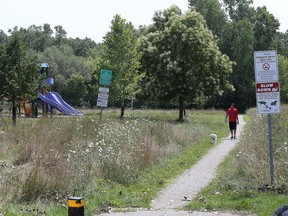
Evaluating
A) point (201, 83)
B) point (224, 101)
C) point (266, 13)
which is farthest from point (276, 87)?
point (266, 13)

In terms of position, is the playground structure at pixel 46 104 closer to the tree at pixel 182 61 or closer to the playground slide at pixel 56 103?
the playground slide at pixel 56 103

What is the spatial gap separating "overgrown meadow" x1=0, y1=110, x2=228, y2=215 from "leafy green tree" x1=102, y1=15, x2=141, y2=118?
1948cm

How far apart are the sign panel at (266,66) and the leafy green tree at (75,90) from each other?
6481 centimetres

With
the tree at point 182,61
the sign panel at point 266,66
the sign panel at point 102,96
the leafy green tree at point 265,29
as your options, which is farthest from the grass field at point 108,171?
the leafy green tree at point 265,29

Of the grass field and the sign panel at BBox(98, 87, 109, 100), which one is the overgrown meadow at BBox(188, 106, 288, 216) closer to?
the grass field

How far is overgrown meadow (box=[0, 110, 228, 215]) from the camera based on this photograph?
29.4ft

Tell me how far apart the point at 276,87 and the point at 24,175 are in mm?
5489

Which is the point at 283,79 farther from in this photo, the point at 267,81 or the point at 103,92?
the point at 267,81

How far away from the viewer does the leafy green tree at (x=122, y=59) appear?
37.0 meters

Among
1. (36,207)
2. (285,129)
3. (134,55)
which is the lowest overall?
(36,207)

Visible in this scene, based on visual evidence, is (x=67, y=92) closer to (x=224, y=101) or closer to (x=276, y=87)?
(x=224, y=101)

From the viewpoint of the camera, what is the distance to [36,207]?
8.32 m

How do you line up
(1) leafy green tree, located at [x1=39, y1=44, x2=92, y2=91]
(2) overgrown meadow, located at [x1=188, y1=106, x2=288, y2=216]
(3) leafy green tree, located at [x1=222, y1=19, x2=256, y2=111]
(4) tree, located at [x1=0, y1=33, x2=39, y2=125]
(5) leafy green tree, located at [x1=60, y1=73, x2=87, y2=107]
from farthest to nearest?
(1) leafy green tree, located at [x1=39, y1=44, x2=92, y2=91] → (5) leafy green tree, located at [x1=60, y1=73, x2=87, y2=107] → (3) leafy green tree, located at [x1=222, y1=19, x2=256, y2=111] → (4) tree, located at [x1=0, y1=33, x2=39, y2=125] → (2) overgrown meadow, located at [x1=188, y1=106, x2=288, y2=216]

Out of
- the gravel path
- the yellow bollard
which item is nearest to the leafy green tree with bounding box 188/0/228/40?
the gravel path
